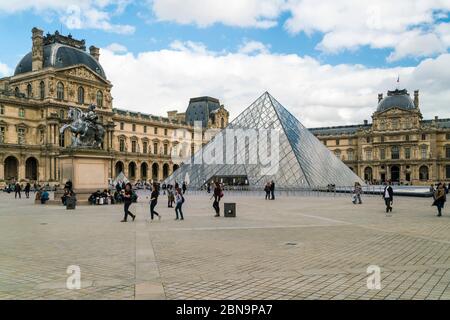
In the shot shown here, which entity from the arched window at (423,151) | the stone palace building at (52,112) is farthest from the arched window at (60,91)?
the arched window at (423,151)

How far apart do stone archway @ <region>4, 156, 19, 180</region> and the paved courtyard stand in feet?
158

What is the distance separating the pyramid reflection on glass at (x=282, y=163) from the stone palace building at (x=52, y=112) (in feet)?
79.5

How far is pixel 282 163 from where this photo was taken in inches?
1364

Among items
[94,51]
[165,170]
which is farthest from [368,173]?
[94,51]

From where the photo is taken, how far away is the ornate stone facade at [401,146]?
83812 millimetres

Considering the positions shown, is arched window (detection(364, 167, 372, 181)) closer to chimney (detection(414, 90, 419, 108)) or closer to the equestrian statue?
chimney (detection(414, 90, 419, 108))

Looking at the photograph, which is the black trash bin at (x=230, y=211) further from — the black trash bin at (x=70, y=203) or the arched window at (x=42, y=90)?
the arched window at (x=42, y=90)

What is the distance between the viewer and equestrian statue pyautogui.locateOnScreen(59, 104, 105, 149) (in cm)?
2319

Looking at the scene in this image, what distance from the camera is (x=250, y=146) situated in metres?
38.2

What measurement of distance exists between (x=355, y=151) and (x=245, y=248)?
3561 inches

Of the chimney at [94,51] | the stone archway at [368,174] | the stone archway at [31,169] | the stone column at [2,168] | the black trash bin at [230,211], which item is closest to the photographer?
the black trash bin at [230,211]

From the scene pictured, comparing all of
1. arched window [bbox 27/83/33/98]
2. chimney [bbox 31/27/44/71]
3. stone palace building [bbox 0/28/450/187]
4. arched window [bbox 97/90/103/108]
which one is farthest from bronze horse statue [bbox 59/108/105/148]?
arched window [bbox 97/90/103/108]
